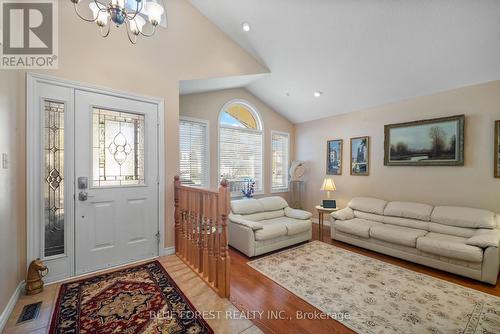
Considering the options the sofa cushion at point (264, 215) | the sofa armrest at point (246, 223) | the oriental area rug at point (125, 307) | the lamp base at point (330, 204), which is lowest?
the oriental area rug at point (125, 307)

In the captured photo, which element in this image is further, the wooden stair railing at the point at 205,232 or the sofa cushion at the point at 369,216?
the sofa cushion at the point at 369,216

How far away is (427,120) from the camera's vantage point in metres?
3.69

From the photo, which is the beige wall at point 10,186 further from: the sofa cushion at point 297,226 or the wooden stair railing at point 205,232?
the sofa cushion at point 297,226

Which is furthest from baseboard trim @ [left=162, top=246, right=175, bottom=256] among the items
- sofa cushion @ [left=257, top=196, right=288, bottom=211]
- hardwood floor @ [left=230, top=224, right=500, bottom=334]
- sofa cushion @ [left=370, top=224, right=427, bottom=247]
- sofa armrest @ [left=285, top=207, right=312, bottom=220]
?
sofa cushion @ [left=370, top=224, right=427, bottom=247]

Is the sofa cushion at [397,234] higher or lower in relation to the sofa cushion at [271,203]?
lower

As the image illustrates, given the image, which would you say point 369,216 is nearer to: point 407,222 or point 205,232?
point 407,222

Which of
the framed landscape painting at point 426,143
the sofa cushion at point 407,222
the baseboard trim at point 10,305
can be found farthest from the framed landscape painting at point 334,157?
the baseboard trim at point 10,305

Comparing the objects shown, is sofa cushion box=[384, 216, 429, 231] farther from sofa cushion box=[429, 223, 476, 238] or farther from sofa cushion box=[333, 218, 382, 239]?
sofa cushion box=[333, 218, 382, 239]

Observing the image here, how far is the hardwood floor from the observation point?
1.84 meters

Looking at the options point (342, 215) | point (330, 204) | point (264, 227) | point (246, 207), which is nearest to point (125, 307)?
point (264, 227)

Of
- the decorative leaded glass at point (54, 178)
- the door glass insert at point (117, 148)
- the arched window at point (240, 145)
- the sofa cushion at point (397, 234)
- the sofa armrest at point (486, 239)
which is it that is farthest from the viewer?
the arched window at point (240, 145)

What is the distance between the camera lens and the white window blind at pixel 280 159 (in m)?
5.69

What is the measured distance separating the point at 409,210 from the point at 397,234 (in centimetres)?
70

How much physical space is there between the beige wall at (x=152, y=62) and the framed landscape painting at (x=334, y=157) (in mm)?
2433
